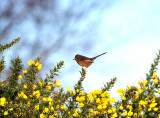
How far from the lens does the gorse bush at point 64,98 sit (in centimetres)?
281

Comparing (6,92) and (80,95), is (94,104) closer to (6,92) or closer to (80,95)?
(80,95)

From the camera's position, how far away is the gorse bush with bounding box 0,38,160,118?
2807 millimetres

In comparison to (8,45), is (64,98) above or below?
below

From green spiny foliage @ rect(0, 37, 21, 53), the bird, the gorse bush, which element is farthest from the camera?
the bird

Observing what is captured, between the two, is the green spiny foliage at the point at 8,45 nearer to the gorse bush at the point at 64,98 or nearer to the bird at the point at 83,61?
the gorse bush at the point at 64,98

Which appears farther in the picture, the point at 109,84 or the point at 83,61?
the point at 83,61

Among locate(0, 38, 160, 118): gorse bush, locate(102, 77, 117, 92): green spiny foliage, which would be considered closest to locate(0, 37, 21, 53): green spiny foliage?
locate(0, 38, 160, 118): gorse bush

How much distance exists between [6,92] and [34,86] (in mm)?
387

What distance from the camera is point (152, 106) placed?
2.70m

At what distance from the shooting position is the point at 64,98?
3281mm

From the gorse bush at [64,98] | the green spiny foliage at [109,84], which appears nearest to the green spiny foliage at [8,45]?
the gorse bush at [64,98]

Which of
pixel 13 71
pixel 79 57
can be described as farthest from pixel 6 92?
pixel 79 57

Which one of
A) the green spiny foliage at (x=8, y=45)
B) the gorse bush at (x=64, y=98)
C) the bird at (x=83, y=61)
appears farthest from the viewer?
the bird at (x=83, y=61)

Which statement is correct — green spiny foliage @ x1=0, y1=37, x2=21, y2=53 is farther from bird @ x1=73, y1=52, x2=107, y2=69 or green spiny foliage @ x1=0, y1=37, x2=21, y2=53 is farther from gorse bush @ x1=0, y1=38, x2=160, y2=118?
bird @ x1=73, y1=52, x2=107, y2=69
